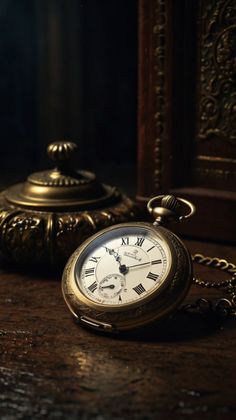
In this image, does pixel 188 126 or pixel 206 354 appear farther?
pixel 188 126

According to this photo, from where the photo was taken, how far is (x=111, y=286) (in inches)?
40.0

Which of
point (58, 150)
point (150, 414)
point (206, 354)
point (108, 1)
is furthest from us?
point (108, 1)

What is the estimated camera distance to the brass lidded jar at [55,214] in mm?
1208

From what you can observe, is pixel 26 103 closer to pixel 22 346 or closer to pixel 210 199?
pixel 210 199

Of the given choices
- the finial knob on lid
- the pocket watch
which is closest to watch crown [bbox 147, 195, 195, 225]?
the pocket watch

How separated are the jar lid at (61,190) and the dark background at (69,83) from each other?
22.9 inches

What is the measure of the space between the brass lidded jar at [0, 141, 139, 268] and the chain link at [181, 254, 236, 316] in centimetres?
14

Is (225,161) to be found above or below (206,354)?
above

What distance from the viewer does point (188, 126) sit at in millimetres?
1405

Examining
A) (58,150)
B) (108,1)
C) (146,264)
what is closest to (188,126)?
(58,150)

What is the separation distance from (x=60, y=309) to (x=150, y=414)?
317mm

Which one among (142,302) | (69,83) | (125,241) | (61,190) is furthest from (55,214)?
(69,83)

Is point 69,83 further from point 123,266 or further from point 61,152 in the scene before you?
point 123,266

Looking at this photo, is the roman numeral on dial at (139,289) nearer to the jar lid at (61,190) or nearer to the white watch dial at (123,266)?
the white watch dial at (123,266)
